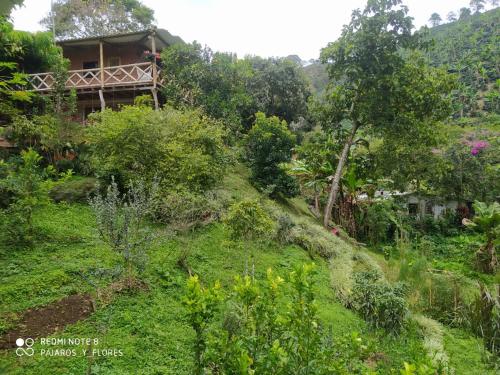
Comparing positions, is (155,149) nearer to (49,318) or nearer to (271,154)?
(49,318)

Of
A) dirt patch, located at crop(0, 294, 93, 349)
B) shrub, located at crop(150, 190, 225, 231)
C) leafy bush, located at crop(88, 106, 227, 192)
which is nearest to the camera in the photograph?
dirt patch, located at crop(0, 294, 93, 349)

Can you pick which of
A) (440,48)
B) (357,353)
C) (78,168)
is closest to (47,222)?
(78,168)

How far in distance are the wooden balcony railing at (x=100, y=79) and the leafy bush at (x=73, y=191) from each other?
7.56 m

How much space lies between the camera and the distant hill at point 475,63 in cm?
4337

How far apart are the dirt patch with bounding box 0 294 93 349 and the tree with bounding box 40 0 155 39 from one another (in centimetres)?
2657

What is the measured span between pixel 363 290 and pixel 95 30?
1134 inches

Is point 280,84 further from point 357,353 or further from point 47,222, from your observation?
point 357,353

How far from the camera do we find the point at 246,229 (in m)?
7.03

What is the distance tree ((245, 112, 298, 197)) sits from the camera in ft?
45.6

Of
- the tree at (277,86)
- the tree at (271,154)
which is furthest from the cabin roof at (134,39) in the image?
the tree at (271,154)

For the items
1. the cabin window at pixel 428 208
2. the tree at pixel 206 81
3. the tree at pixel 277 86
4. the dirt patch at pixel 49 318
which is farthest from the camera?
the cabin window at pixel 428 208

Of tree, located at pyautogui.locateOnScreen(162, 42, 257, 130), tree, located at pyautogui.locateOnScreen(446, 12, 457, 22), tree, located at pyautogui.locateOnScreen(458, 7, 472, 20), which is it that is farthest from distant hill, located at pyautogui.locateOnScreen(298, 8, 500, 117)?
tree, located at pyautogui.locateOnScreen(446, 12, 457, 22)

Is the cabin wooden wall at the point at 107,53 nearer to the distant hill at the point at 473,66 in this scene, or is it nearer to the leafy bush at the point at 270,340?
the leafy bush at the point at 270,340

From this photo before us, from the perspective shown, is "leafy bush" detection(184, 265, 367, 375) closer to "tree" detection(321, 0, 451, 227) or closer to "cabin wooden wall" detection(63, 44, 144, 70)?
"tree" detection(321, 0, 451, 227)
